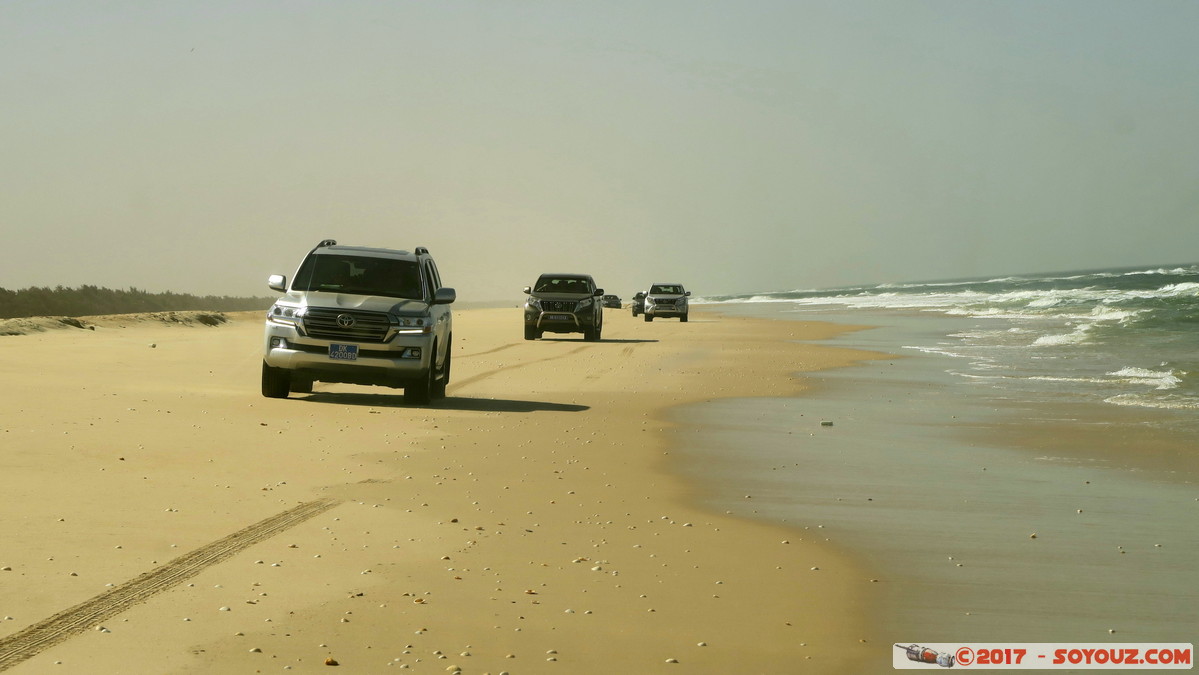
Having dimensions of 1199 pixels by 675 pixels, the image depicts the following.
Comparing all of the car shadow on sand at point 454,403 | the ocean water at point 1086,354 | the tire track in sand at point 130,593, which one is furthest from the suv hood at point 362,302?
the ocean water at point 1086,354

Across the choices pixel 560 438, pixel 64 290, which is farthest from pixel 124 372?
pixel 64 290

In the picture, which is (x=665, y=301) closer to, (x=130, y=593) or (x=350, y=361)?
(x=350, y=361)

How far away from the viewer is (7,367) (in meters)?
20.3

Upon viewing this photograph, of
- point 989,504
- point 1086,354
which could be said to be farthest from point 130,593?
point 1086,354

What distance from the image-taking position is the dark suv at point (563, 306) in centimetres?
3475

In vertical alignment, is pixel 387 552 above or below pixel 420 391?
below

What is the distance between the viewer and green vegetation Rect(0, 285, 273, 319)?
5181 centimetres

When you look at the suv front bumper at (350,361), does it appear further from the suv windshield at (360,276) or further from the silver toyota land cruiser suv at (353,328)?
the suv windshield at (360,276)

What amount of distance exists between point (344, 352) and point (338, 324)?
1.16ft

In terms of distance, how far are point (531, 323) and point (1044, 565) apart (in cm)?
2827

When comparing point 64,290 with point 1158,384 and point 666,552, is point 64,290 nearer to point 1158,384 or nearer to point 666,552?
point 1158,384

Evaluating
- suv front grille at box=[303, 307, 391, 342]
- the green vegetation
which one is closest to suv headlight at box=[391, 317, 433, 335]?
suv front grille at box=[303, 307, 391, 342]

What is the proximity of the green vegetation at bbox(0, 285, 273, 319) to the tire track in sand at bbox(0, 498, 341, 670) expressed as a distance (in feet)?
131

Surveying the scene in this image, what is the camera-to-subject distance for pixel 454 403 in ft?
55.2
